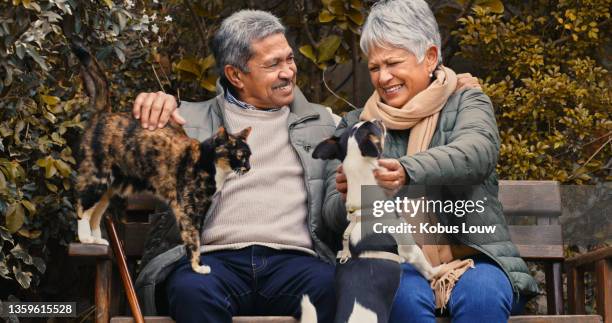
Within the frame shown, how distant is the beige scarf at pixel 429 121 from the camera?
129 inches

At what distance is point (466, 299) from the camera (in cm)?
317

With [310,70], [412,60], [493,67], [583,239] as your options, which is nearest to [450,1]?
[493,67]

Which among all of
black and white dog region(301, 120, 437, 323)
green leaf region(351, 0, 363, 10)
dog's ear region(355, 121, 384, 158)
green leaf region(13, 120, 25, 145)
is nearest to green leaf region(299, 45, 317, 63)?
green leaf region(351, 0, 363, 10)

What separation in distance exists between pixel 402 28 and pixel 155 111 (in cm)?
87

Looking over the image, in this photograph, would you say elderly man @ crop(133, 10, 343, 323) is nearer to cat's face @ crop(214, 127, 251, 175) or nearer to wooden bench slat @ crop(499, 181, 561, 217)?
cat's face @ crop(214, 127, 251, 175)

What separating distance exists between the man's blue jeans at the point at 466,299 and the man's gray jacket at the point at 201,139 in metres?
0.37

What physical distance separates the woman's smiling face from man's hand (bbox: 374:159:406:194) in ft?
1.53

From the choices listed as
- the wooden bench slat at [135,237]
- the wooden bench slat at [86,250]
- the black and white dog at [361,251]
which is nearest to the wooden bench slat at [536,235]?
the black and white dog at [361,251]

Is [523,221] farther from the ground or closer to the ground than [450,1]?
closer to the ground

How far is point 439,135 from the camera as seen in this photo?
3.40 m

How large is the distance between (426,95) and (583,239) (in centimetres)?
198

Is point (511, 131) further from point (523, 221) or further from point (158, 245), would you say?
point (158, 245)

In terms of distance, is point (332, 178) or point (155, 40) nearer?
point (332, 178)

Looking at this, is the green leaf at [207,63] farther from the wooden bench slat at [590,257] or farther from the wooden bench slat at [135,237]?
the wooden bench slat at [590,257]
